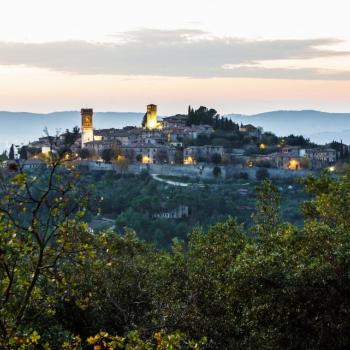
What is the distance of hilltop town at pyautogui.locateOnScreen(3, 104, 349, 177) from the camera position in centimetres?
10181

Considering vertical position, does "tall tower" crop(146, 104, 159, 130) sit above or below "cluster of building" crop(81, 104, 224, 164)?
above

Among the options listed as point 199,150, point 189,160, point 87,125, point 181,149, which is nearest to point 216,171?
point 189,160

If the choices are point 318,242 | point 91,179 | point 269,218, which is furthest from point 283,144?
point 318,242

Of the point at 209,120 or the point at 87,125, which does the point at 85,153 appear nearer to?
the point at 87,125

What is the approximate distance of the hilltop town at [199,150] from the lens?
10181 centimetres

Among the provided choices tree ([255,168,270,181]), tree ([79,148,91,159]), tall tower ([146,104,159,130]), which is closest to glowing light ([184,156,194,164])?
tree ([255,168,270,181])

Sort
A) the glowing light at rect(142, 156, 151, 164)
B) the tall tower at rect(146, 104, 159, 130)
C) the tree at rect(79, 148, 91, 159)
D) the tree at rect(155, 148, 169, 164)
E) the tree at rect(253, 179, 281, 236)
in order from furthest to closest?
the tall tower at rect(146, 104, 159, 130), the glowing light at rect(142, 156, 151, 164), the tree at rect(155, 148, 169, 164), the tree at rect(79, 148, 91, 159), the tree at rect(253, 179, 281, 236)

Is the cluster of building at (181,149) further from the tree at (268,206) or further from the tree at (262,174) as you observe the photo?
the tree at (268,206)

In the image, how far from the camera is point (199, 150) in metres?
107

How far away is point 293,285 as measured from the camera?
12.4 meters

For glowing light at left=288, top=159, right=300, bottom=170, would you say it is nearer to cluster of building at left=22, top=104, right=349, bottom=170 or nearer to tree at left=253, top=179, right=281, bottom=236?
cluster of building at left=22, top=104, right=349, bottom=170

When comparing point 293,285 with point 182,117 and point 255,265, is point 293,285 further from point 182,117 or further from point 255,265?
point 182,117

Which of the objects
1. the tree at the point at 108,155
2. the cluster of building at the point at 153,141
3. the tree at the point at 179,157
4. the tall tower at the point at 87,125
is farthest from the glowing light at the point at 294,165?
the tall tower at the point at 87,125

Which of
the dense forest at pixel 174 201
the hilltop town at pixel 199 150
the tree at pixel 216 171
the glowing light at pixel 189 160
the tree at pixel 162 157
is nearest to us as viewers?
the dense forest at pixel 174 201
